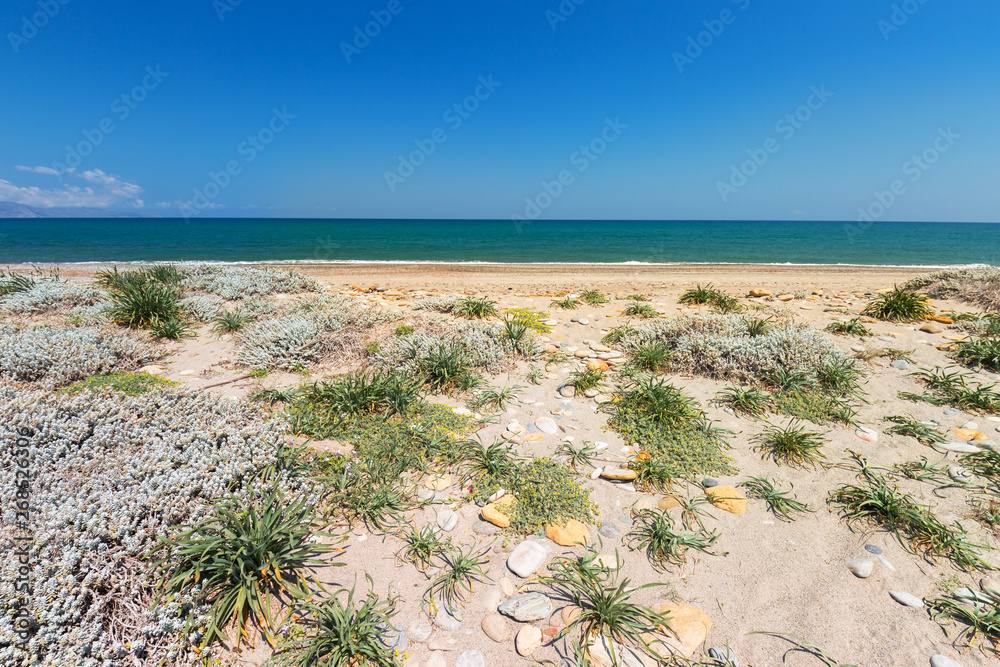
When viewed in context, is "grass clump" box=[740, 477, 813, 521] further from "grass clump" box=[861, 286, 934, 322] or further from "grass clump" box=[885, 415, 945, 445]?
"grass clump" box=[861, 286, 934, 322]

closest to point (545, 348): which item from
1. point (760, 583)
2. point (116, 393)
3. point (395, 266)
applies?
point (760, 583)

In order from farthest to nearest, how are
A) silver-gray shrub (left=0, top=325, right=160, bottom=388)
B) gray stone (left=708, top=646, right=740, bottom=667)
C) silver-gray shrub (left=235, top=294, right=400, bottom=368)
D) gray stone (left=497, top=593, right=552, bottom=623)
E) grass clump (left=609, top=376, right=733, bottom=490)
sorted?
silver-gray shrub (left=235, top=294, right=400, bottom=368) < silver-gray shrub (left=0, top=325, right=160, bottom=388) < grass clump (left=609, top=376, right=733, bottom=490) < gray stone (left=497, top=593, right=552, bottom=623) < gray stone (left=708, top=646, right=740, bottom=667)

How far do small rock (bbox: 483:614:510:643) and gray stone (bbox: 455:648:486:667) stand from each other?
0.12 metres

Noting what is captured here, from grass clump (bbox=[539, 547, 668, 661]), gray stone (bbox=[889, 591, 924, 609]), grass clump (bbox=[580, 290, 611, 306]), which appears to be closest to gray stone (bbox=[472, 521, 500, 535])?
grass clump (bbox=[539, 547, 668, 661])

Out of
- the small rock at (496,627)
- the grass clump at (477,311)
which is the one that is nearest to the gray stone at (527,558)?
the small rock at (496,627)

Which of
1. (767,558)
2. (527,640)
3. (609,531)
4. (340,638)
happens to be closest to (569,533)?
(609,531)

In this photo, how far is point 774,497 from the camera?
11.3 feet

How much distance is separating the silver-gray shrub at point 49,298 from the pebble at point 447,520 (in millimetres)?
9365

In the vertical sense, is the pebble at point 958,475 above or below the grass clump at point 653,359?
below

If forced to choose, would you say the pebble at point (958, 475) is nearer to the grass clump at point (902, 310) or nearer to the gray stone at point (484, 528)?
the gray stone at point (484, 528)

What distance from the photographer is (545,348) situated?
21.5ft

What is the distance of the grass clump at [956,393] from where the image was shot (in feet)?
15.3

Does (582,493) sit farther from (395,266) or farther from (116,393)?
(395,266)

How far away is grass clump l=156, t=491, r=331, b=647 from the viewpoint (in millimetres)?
2385
